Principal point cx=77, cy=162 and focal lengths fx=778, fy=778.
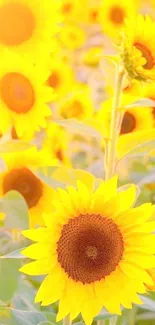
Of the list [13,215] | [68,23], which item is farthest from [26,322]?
[68,23]

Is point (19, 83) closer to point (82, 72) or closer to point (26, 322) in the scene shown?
point (26, 322)

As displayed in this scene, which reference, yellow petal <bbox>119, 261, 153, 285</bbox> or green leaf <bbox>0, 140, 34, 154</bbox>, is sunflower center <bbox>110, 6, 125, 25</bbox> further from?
yellow petal <bbox>119, 261, 153, 285</bbox>

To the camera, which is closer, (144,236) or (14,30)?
(144,236)

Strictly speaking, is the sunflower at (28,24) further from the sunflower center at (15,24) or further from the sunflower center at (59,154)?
the sunflower center at (59,154)

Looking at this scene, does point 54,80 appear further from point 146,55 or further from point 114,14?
point 146,55

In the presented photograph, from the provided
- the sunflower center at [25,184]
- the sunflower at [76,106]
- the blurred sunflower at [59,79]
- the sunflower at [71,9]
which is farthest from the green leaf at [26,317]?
the sunflower at [71,9]

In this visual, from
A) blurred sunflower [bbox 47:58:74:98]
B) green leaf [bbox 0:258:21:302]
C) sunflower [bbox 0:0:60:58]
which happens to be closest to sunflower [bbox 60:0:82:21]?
blurred sunflower [bbox 47:58:74:98]
